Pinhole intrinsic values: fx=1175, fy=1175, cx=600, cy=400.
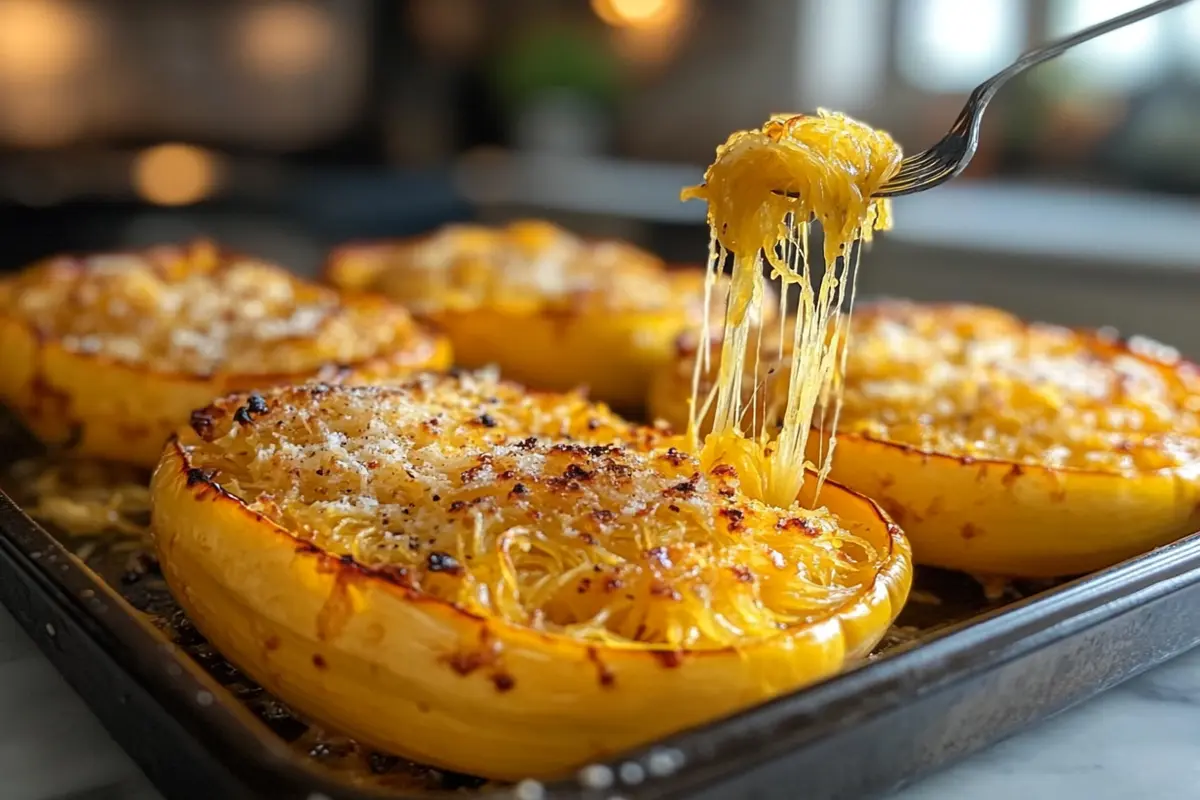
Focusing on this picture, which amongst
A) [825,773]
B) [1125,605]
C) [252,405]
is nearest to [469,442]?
[252,405]

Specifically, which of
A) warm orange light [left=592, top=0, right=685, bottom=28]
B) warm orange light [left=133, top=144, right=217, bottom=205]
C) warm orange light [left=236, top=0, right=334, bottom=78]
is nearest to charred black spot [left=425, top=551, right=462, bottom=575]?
warm orange light [left=133, top=144, right=217, bottom=205]

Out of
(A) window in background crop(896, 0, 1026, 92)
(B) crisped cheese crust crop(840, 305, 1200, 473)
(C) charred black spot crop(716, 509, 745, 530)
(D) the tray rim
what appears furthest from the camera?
(A) window in background crop(896, 0, 1026, 92)

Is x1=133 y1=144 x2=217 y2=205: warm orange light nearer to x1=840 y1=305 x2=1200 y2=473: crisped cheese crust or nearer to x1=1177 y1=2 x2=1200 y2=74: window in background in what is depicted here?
x1=840 y1=305 x2=1200 y2=473: crisped cheese crust

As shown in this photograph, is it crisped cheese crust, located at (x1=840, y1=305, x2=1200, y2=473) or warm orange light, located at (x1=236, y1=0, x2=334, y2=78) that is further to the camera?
warm orange light, located at (x1=236, y1=0, x2=334, y2=78)

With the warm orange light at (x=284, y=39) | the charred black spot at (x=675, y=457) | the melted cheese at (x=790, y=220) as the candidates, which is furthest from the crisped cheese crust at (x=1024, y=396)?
the warm orange light at (x=284, y=39)

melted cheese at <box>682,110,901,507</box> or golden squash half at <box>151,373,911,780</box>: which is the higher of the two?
melted cheese at <box>682,110,901,507</box>

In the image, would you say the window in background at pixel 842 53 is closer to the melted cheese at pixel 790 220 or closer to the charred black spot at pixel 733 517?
the melted cheese at pixel 790 220

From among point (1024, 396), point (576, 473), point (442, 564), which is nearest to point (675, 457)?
point (576, 473)

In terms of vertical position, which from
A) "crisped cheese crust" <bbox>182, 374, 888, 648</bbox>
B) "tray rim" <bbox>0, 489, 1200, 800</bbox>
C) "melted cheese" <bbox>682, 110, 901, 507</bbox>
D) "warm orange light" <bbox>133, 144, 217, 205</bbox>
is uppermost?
"melted cheese" <bbox>682, 110, 901, 507</bbox>
